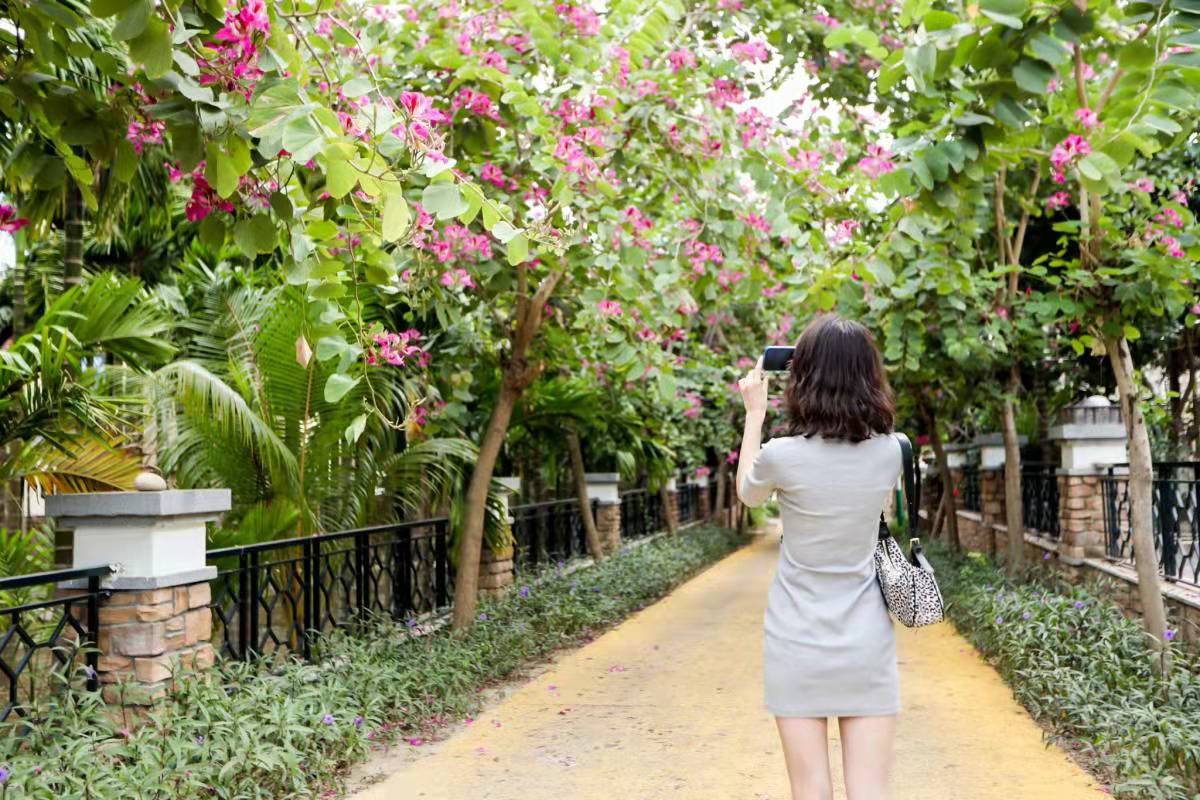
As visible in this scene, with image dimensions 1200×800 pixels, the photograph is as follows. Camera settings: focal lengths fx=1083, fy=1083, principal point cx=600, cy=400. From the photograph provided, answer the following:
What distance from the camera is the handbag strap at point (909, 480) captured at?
2.74 metres

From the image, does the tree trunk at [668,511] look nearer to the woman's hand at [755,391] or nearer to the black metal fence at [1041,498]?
the black metal fence at [1041,498]

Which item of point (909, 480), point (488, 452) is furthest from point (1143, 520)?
point (488, 452)

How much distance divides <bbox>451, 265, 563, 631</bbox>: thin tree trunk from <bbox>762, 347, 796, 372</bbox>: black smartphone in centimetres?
514

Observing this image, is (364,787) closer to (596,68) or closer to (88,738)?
(88,738)

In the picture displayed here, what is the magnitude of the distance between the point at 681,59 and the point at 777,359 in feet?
14.6

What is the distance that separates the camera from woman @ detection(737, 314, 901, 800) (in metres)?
2.62

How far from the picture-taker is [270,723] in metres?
4.80

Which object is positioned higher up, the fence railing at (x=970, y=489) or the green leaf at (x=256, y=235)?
the green leaf at (x=256, y=235)

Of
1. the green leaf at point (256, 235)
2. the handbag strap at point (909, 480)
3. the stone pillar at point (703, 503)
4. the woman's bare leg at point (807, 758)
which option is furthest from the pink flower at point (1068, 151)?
the stone pillar at point (703, 503)

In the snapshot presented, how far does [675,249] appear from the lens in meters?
6.92

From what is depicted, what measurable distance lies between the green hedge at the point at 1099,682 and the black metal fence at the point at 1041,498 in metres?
1.45

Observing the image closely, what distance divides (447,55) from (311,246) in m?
2.97

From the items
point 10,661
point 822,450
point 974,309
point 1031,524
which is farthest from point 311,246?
point 1031,524

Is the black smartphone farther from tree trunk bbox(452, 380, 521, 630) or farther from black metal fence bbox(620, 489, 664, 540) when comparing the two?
black metal fence bbox(620, 489, 664, 540)
